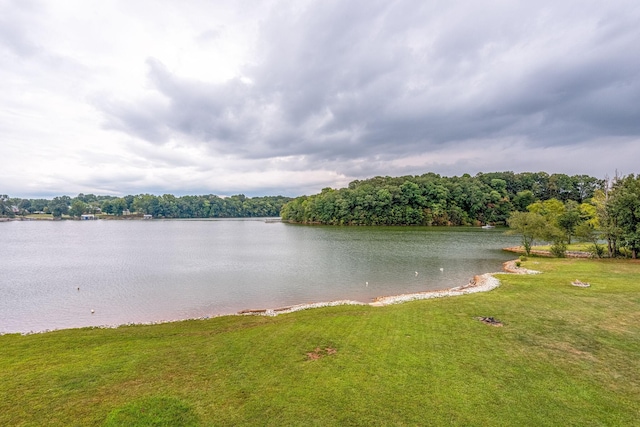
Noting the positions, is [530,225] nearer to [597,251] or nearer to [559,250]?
[559,250]

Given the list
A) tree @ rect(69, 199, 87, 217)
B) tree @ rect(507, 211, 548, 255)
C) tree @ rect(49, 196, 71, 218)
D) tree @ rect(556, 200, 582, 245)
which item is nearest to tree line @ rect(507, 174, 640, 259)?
tree @ rect(507, 211, 548, 255)

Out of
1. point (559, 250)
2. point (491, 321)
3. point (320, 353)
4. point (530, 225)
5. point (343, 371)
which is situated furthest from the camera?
point (530, 225)

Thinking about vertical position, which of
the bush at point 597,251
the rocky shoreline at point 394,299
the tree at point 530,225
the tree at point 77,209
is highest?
the tree at point 77,209

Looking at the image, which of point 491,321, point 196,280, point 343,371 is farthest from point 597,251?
point 196,280

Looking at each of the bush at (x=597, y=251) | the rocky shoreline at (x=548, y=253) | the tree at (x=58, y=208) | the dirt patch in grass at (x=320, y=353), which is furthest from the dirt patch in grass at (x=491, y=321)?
the tree at (x=58, y=208)

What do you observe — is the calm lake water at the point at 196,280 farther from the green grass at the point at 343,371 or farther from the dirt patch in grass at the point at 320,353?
the dirt patch in grass at the point at 320,353

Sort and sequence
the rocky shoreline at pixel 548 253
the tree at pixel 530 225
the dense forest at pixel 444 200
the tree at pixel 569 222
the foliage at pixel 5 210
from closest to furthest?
the rocky shoreline at pixel 548 253, the tree at pixel 530 225, the tree at pixel 569 222, the dense forest at pixel 444 200, the foliage at pixel 5 210

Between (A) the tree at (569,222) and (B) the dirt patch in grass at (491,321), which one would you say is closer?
(B) the dirt patch in grass at (491,321)

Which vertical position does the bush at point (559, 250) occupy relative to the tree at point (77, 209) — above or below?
below
